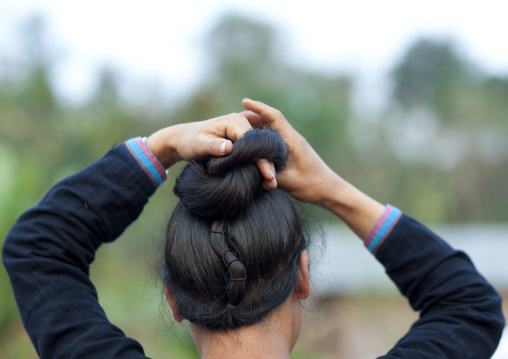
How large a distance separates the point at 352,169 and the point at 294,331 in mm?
8845

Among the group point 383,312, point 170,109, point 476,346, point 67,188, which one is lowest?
point 383,312

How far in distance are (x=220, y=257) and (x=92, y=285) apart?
1.13 ft

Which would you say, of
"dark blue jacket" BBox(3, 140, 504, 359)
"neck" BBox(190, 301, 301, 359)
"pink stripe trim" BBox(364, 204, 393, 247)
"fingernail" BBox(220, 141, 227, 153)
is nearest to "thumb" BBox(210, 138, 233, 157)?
"fingernail" BBox(220, 141, 227, 153)

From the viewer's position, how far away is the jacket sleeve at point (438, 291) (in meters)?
1.25

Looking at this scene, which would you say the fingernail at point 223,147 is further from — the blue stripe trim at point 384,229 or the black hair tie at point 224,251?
the blue stripe trim at point 384,229

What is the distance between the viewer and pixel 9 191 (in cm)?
418

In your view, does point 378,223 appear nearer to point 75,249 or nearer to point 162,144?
point 162,144

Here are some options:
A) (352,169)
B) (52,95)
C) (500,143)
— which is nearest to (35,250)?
(52,95)

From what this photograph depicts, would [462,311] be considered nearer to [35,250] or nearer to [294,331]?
[294,331]

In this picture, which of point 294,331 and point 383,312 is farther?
point 383,312

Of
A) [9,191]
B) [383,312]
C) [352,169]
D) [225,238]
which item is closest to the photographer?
[225,238]

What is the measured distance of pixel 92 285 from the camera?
125 cm

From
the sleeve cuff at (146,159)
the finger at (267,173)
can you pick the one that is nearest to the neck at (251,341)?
the finger at (267,173)

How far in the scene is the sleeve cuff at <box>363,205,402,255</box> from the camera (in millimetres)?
1405
